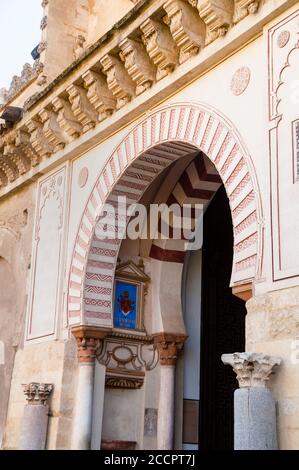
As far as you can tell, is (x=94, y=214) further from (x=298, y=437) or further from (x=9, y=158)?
(x=298, y=437)

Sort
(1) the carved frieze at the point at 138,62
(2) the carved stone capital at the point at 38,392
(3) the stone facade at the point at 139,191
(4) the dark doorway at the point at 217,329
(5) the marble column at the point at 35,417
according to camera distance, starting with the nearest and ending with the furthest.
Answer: (3) the stone facade at the point at 139,191 → (1) the carved frieze at the point at 138,62 → (5) the marble column at the point at 35,417 → (2) the carved stone capital at the point at 38,392 → (4) the dark doorway at the point at 217,329

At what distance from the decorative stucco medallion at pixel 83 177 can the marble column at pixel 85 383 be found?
113 centimetres

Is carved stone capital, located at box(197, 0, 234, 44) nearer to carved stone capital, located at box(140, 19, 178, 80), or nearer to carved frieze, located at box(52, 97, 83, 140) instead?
carved stone capital, located at box(140, 19, 178, 80)

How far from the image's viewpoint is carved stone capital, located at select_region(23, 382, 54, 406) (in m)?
4.84

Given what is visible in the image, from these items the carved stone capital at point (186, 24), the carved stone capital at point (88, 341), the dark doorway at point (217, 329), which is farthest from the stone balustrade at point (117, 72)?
the carved stone capital at point (88, 341)

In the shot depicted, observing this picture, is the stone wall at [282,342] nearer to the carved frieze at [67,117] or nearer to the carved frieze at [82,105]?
the carved frieze at [82,105]

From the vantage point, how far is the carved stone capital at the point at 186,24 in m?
4.14

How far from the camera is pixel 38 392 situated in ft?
15.9

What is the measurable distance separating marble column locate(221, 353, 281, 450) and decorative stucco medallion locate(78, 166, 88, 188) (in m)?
2.44

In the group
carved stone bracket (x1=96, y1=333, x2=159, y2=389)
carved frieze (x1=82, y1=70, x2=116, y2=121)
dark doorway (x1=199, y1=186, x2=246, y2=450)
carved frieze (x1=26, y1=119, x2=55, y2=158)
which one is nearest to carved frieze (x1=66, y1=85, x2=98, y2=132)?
carved frieze (x1=82, y1=70, x2=116, y2=121)

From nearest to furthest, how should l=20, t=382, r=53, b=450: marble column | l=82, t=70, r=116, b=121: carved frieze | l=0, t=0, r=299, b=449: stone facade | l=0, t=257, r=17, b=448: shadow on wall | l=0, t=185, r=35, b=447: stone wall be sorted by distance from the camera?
l=0, t=0, r=299, b=449: stone facade
l=20, t=382, r=53, b=450: marble column
l=82, t=70, r=116, b=121: carved frieze
l=0, t=185, r=35, b=447: stone wall
l=0, t=257, r=17, b=448: shadow on wall

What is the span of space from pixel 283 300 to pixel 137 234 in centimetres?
217

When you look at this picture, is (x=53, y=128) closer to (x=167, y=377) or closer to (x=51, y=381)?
(x=51, y=381)

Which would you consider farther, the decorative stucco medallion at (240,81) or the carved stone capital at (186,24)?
the carved stone capital at (186,24)
